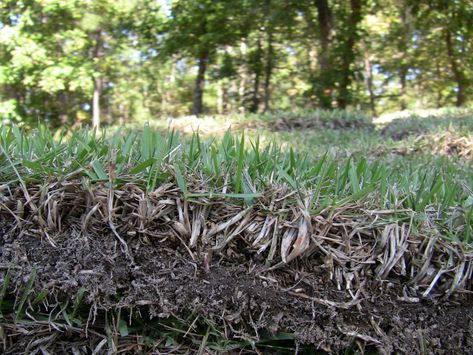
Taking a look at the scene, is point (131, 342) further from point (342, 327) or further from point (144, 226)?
point (342, 327)

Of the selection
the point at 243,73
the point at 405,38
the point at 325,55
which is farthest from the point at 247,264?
the point at 405,38

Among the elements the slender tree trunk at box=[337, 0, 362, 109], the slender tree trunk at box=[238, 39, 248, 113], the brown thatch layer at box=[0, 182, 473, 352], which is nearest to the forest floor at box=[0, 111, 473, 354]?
the brown thatch layer at box=[0, 182, 473, 352]

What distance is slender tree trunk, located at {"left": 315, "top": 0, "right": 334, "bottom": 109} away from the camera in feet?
33.0

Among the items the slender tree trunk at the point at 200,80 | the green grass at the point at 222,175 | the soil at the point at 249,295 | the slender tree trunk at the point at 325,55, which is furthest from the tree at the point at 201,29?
the soil at the point at 249,295

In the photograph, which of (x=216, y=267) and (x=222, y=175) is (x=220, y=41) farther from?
(x=216, y=267)

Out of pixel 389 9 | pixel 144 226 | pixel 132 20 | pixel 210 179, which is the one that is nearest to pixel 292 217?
pixel 210 179

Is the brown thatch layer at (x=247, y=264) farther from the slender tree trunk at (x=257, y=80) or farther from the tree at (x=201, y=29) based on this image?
the slender tree trunk at (x=257, y=80)

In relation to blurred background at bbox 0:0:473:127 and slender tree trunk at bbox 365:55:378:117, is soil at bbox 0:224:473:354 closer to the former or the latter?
blurred background at bbox 0:0:473:127

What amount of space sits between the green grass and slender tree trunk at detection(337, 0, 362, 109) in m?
9.40

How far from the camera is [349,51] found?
10.7m

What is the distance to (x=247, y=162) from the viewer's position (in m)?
1.52

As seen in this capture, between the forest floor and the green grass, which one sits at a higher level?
the green grass

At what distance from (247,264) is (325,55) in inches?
385

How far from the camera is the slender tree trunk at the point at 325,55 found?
396 inches
